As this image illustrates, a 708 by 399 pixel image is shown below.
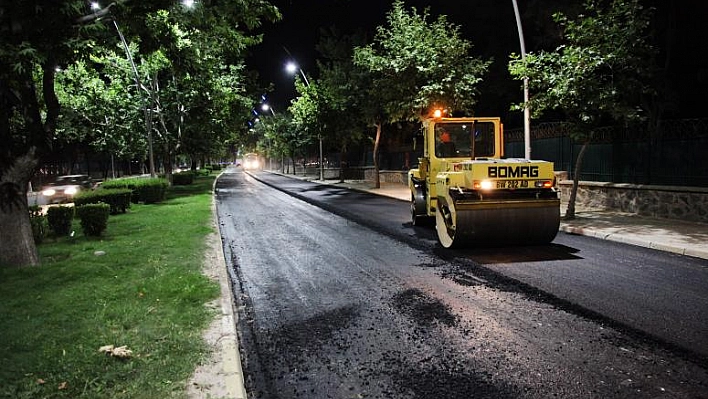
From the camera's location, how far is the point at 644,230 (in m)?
11.5

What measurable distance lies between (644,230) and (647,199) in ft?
9.68

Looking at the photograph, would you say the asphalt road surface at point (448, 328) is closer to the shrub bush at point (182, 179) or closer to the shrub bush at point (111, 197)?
the shrub bush at point (111, 197)

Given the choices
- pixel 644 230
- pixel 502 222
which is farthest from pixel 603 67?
pixel 502 222

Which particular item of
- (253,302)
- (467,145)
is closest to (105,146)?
(467,145)

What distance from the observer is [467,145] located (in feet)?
39.4

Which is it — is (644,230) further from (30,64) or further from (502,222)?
(30,64)

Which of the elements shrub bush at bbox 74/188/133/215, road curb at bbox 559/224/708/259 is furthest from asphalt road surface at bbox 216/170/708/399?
shrub bush at bbox 74/188/133/215

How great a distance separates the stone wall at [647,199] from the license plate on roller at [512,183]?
6223mm

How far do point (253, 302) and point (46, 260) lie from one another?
16.4 ft

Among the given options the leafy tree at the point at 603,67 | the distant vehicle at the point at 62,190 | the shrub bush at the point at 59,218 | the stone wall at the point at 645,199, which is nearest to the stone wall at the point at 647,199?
the stone wall at the point at 645,199

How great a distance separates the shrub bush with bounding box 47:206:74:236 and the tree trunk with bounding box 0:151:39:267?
3.46 meters

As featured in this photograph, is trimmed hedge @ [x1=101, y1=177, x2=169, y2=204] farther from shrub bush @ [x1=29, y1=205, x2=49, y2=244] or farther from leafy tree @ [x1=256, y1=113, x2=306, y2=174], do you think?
leafy tree @ [x1=256, y1=113, x2=306, y2=174]

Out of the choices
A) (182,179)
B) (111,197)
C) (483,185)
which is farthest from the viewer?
(182,179)

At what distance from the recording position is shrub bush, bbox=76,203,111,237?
1162cm
